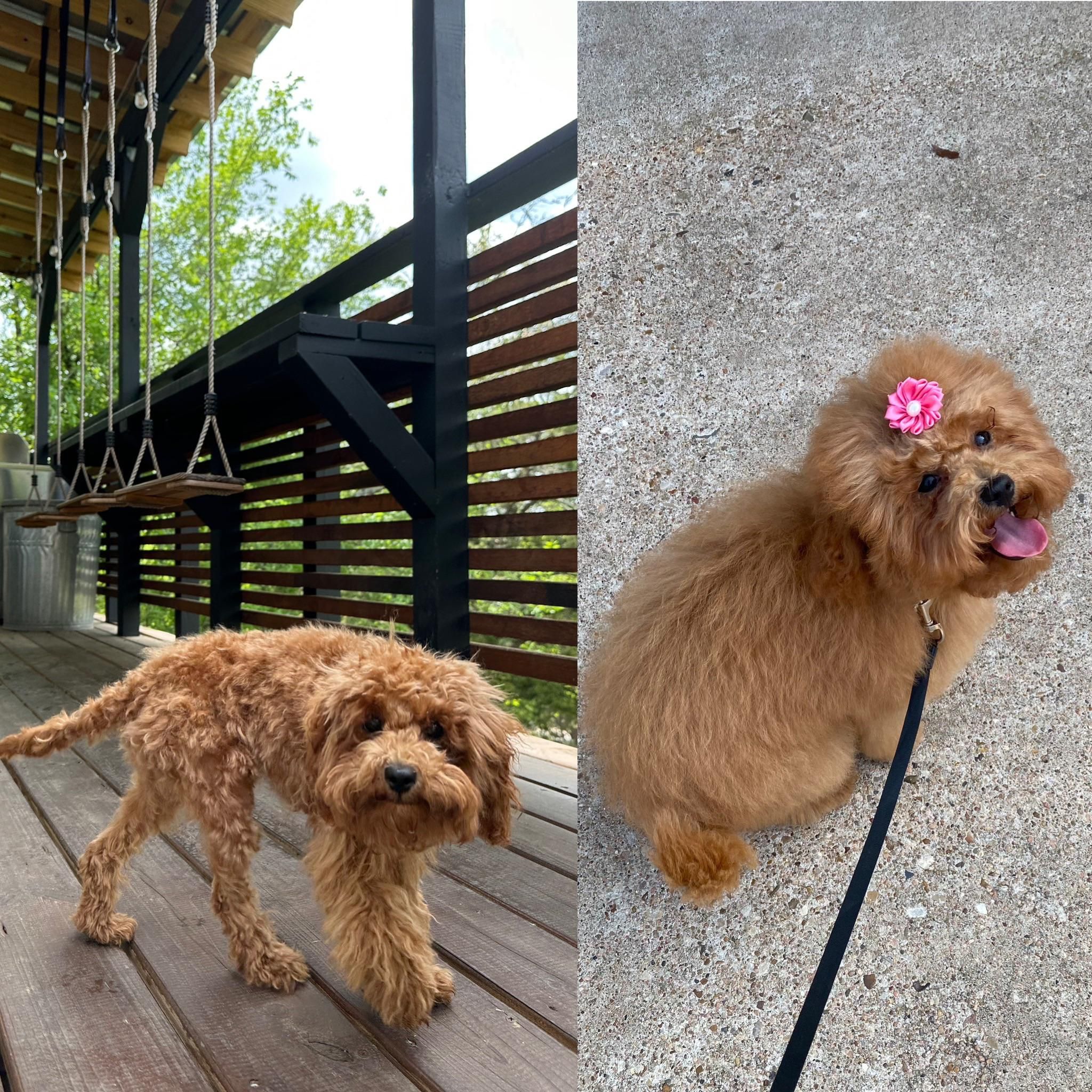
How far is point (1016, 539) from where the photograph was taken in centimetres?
58

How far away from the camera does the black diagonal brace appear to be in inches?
93.2

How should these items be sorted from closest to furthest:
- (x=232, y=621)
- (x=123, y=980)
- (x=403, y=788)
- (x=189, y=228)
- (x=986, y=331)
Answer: (x=986, y=331)
(x=403, y=788)
(x=123, y=980)
(x=232, y=621)
(x=189, y=228)

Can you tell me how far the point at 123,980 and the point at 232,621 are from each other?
12.8 ft

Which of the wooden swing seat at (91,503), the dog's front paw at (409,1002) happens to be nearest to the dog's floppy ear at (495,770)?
the dog's front paw at (409,1002)

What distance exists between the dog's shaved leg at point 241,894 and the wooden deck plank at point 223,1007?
0.04m

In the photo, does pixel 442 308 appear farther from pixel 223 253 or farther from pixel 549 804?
pixel 223 253

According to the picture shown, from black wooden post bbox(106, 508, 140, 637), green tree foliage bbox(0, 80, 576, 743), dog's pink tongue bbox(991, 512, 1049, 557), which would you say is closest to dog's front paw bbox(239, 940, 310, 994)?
dog's pink tongue bbox(991, 512, 1049, 557)

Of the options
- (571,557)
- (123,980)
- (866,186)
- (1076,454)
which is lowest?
(123,980)

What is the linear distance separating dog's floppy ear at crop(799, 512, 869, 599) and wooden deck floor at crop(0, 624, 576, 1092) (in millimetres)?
972

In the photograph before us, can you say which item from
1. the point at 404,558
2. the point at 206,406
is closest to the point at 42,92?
the point at 404,558

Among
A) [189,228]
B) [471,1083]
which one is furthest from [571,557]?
[189,228]

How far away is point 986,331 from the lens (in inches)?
27.5

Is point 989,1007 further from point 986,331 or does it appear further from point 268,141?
point 268,141

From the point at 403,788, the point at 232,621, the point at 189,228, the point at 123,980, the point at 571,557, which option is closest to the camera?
the point at 403,788
